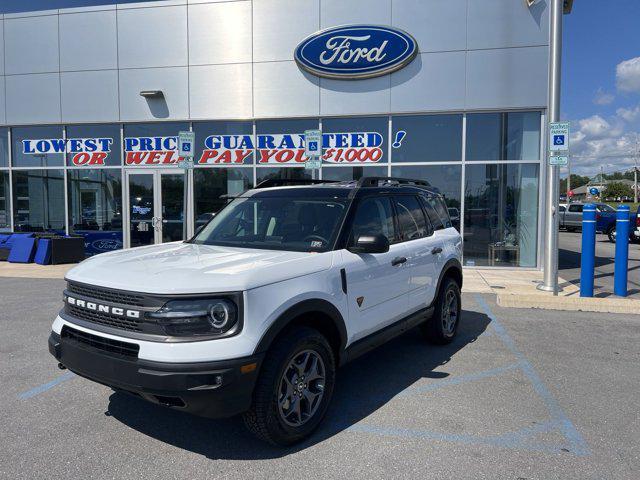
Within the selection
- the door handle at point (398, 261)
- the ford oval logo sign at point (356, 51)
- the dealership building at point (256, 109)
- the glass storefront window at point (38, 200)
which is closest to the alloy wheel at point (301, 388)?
the door handle at point (398, 261)

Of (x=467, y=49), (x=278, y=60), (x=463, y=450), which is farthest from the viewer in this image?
(x=278, y=60)

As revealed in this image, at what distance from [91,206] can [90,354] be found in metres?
12.3

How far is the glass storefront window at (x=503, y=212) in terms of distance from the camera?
11.7 meters

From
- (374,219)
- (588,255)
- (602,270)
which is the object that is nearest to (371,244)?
(374,219)

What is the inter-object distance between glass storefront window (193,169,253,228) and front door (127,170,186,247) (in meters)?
0.44

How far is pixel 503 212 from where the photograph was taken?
1184 centimetres

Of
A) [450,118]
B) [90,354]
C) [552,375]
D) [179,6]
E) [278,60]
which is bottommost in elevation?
[552,375]

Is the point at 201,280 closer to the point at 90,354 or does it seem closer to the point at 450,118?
the point at 90,354

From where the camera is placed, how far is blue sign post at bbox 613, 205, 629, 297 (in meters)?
8.05

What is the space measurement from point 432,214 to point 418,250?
94 centimetres

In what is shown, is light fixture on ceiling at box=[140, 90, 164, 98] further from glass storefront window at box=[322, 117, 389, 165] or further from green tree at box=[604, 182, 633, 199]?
green tree at box=[604, 182, 633, 199]

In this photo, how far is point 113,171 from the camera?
13781 millimetres

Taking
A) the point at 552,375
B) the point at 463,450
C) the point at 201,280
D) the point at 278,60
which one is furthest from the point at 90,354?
the point at 278,60

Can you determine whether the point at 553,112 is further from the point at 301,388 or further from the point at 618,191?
the point at 618,191
